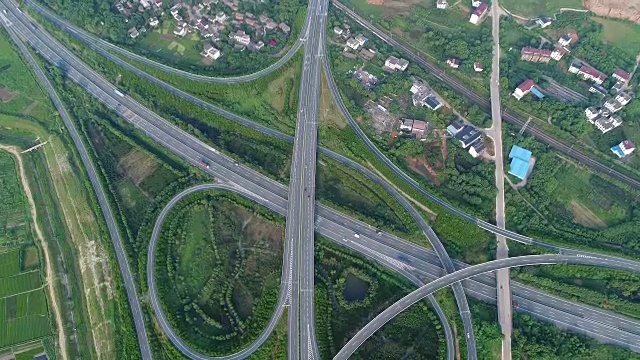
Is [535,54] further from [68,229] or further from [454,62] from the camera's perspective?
[68,229]

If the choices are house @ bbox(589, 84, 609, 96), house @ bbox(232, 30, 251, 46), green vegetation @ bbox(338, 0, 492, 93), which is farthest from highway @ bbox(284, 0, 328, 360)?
house @ bbox(589, 84, 609, 96)

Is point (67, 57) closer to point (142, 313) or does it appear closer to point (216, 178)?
point (216, 178)

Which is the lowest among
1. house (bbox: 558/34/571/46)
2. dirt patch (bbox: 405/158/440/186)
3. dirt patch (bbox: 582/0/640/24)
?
dirt patch (bbox: 405/158/440/186)

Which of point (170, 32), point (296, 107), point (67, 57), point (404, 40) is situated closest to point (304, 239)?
point (296, 107)

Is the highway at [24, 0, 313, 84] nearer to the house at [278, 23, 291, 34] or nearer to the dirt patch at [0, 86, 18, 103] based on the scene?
the house at [278, 23, 291, 34]

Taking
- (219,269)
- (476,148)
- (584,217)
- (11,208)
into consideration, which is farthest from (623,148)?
(11,208)
